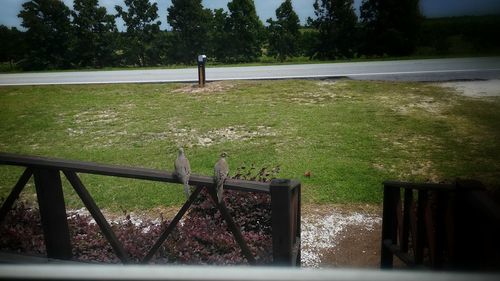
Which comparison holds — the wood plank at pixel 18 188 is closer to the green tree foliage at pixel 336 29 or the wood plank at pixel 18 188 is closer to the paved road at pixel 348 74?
the paved road at pixel 348 74

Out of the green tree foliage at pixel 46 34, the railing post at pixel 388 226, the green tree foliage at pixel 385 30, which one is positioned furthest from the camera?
the green tree foliage at pixel 46 34

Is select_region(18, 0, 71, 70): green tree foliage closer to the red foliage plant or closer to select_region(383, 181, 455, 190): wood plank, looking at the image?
the red foliage plant

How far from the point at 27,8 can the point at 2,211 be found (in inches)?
1016

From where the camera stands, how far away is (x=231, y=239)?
4.94 meters

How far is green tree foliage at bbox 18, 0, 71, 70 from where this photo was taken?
24062 mm

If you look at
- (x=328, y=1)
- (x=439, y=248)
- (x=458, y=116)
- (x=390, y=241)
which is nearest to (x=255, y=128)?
(x=458, y=116)

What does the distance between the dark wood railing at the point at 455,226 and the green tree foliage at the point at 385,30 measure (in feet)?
54.7

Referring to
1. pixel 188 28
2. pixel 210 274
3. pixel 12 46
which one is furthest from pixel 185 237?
pixel 12 46

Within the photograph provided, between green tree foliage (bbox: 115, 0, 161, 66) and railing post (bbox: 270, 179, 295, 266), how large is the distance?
26.0m

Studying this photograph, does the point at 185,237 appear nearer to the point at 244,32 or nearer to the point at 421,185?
the point at 421,185

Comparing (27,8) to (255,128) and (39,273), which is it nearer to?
(255,128)

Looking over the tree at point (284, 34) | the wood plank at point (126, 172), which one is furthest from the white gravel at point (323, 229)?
the tree at point (284, 34)

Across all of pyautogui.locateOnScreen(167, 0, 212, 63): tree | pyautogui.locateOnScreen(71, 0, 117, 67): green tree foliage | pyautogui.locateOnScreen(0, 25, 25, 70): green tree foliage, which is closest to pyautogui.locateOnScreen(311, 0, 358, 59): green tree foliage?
pyautogui.locateOnScreen(167, 0, 212, 63): tree

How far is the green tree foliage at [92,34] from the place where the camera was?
25422mm
